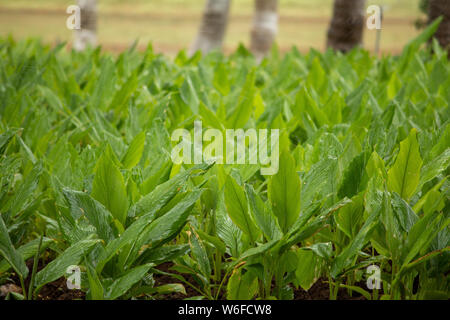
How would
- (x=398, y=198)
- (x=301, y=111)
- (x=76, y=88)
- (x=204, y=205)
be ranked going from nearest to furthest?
(x=398, y=198), (x=204, y=205), (x=301, y=111), (x=76, y=88)

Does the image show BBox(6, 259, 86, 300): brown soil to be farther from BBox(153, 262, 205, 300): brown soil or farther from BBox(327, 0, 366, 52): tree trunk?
BBox(327, 0, 366, 52): tree trunk

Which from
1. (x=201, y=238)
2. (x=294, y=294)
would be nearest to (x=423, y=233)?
(x=294, y=294)

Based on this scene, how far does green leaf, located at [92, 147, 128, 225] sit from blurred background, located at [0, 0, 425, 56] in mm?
10256

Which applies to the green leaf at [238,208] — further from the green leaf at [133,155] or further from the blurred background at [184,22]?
the blurred background at [184,22]

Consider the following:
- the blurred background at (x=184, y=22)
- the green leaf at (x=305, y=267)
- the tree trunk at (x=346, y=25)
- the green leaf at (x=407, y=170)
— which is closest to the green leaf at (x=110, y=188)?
the green leaf at (x=305, y=267)

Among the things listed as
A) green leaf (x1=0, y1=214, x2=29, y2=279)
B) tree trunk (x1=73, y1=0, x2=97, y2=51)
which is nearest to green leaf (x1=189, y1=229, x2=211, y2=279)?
green leaf (x1=0, y1=214, x2=29, y2=279)

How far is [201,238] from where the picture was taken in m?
1.31

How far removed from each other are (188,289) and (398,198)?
0.54m

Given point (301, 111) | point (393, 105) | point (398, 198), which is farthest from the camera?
point (301, 111)

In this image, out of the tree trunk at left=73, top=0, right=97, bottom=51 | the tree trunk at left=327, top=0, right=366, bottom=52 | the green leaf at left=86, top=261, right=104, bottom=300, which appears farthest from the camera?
the tree trunk at left=73, top=0, right=97, bottom=51

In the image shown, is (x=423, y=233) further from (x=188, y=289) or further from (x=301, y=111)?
(x=301, y=111)

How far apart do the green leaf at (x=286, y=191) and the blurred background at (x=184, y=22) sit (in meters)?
10.4

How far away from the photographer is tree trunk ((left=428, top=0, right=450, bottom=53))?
13.5ft
